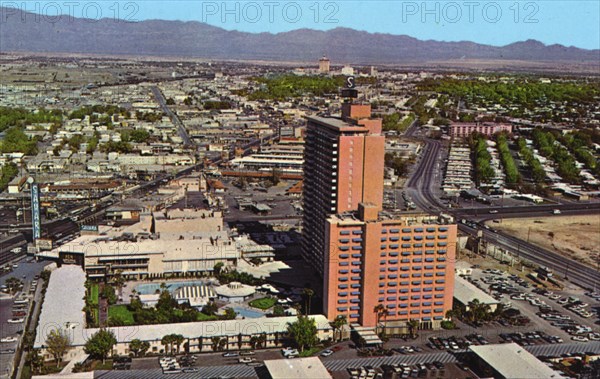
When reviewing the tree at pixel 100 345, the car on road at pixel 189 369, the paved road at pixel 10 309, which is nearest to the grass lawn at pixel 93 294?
the paved road at pixel 10 309

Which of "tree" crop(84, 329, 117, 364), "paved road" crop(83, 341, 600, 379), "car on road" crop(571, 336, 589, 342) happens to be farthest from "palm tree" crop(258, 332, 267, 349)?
"car on road" crop(571, 336, 589, 342)

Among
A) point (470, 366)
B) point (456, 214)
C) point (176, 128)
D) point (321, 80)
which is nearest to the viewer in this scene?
point (470, 366)

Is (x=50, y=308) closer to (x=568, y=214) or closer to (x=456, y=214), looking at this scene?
(x=456, y=214)

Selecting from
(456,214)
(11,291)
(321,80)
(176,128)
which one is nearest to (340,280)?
(11,291)

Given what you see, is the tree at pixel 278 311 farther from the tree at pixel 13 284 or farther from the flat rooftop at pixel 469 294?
the tree at pixel 13 284

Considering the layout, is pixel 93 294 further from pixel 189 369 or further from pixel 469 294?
pixel 469 294

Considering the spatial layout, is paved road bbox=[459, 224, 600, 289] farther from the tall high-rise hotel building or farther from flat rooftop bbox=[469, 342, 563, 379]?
flat rooftop bbox=[469, 342, 563, 379]
